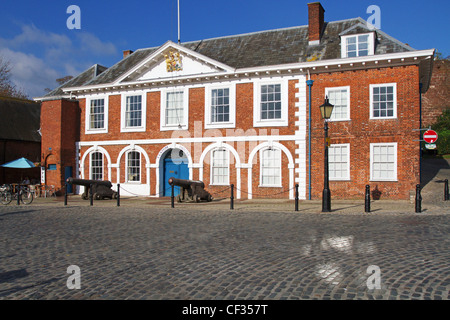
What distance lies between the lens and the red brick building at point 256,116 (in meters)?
18.8

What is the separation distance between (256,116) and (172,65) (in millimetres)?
5947

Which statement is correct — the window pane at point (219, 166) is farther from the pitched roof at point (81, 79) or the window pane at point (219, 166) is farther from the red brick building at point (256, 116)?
the pitched roof at point (81, 79)

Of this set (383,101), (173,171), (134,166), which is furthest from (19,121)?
(383,101)

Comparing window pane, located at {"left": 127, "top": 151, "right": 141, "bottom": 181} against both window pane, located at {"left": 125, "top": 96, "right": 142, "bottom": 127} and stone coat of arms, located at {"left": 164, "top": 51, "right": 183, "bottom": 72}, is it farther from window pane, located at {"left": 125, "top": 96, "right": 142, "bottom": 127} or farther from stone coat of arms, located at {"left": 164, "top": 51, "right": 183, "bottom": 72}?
stone coat of arms, located at {"left": 164, "top": 51, "right": 183, "bottom": 72}

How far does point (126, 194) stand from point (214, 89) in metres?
8.29

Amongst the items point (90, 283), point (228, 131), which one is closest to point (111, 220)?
point (90, 283)

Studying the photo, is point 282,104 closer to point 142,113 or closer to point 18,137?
point 142,113

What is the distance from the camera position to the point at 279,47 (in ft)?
71.6

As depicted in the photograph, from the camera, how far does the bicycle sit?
19781 millimetres

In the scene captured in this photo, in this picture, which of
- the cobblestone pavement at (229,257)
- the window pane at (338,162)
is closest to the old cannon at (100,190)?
the cobblestone pavement at (229,257)

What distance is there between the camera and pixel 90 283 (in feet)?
19.1

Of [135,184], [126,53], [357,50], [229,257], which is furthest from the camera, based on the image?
[126,53]

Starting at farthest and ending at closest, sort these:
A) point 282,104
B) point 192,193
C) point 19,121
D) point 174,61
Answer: point 19,121 → point 174,61 → point 282,104 → point 192,193

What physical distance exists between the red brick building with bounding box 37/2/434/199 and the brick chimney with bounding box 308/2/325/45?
2.2 inches
